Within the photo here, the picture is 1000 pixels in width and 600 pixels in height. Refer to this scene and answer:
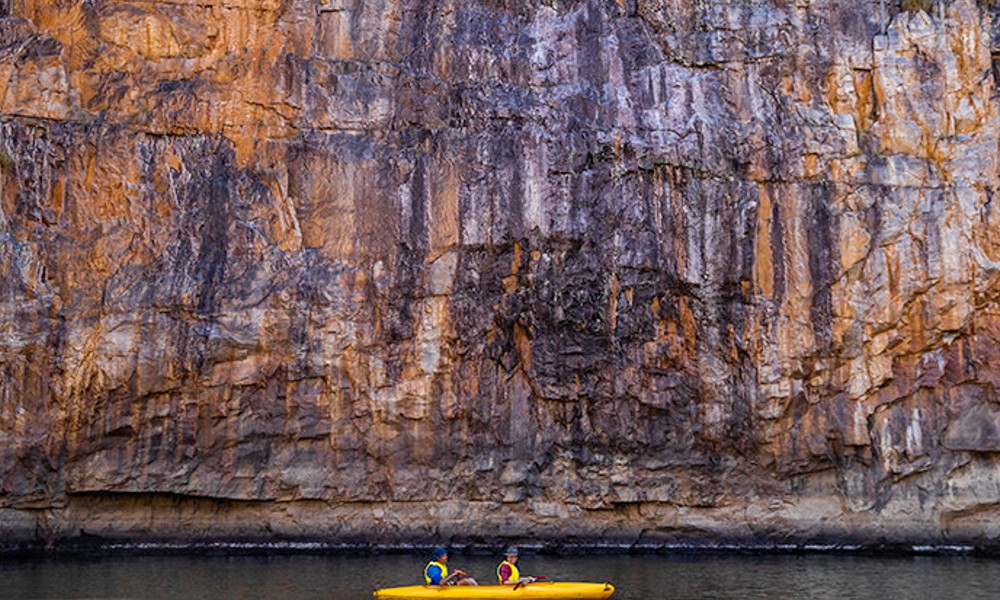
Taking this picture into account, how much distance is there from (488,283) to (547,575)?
26.1ft

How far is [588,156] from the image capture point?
2800 cm

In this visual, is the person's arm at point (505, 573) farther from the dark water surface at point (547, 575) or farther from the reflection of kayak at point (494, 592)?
the dark water surface at point (547, 575)

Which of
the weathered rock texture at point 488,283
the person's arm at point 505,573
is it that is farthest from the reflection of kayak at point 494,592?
the weathered rock texture at point 488,283

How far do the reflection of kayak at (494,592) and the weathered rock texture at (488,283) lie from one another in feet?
26.6

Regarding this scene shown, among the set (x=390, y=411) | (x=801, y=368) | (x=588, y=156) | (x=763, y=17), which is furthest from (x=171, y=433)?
(x=763, y=17)

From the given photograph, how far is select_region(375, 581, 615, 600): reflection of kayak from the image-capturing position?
18.2 meters

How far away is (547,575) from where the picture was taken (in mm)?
21703

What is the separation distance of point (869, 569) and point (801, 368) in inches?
220

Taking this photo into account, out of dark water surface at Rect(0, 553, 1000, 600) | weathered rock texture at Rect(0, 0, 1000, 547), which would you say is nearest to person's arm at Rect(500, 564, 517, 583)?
dark water surface at Rect(0, 553, 1000, 600)

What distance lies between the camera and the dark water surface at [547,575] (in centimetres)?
1903

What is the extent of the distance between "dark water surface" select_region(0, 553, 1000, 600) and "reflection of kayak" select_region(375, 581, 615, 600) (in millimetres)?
626

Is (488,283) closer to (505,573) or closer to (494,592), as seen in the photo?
(505,573)

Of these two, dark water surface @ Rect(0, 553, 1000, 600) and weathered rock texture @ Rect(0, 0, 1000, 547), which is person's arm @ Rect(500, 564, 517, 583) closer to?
dark water surface @ Rect(0, 553, 1000, 600)

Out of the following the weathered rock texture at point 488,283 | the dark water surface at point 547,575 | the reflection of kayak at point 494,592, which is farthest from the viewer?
the weathered rock texture at point 488,283
